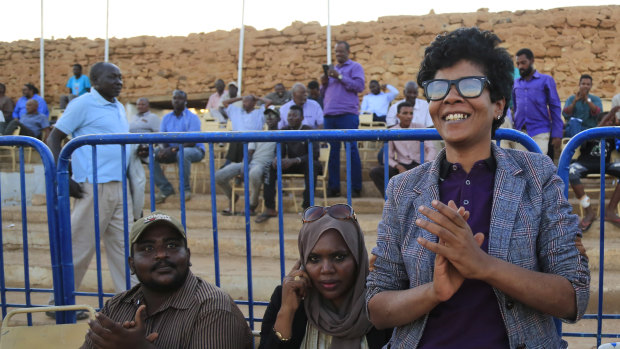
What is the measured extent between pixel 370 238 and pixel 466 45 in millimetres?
5026

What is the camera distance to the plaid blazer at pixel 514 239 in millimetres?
1720

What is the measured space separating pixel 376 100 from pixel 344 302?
1068 cm

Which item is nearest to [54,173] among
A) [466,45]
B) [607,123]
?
[466,45]

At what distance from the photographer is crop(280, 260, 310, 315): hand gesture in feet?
8.66

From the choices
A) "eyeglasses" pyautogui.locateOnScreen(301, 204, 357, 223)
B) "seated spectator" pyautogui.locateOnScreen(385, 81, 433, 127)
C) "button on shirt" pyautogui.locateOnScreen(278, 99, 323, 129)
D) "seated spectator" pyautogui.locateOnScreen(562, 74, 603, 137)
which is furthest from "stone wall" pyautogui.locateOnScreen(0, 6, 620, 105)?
"eyeglasses" pyautogui.locateOnScreen(301, 204, 357, 223)

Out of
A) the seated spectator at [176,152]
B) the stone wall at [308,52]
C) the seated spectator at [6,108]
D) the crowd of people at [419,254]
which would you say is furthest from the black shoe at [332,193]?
the seated spectator at [6,108]

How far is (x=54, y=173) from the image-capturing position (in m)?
3.50

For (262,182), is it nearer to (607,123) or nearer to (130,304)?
(130,304)

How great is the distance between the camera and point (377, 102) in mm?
12992

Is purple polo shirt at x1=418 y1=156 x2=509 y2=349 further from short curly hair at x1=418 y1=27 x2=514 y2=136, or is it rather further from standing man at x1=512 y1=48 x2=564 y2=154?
standing man at x1=512 y1=48 x2=564 y2=154

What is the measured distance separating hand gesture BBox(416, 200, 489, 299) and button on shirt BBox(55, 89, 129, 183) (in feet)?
12.0

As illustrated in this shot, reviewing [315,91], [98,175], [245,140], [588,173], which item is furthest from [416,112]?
[245,140]

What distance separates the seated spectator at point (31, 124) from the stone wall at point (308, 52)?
3769mm

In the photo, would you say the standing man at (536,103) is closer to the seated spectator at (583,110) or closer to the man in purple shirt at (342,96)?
the seated spectator at (583,110)
